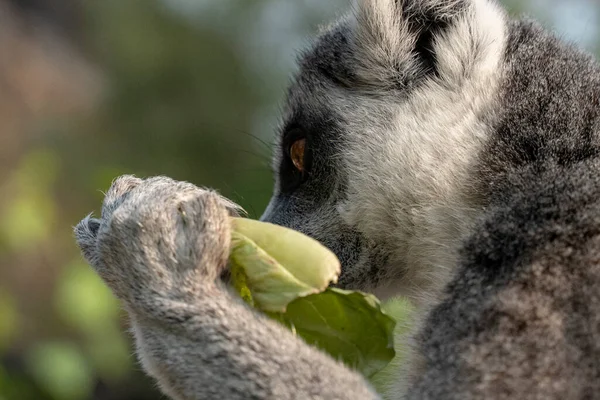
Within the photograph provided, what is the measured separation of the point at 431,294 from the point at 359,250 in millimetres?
364

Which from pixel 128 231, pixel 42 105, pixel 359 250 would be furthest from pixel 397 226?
pixel 42 105

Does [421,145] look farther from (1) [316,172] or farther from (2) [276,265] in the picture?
(2) [276,265]

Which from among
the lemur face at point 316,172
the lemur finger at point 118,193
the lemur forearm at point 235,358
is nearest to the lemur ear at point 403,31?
the lemur face at point 316,172

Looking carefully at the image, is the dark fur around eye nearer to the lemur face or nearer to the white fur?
the lemur face

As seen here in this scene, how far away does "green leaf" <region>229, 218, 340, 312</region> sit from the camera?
1943 mm

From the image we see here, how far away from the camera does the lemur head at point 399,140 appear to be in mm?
Answer: 2418

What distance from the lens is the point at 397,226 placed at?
8.16 feet

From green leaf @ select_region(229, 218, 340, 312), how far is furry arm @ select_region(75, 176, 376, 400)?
2.5 inches

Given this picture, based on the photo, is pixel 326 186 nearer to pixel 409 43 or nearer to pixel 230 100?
pixel 409 43

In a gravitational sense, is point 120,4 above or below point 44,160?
above

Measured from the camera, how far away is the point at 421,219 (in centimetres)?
242

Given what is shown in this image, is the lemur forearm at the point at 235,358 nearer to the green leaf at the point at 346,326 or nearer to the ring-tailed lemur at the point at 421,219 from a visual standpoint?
the ring-tailed lemur at the point at 421,219

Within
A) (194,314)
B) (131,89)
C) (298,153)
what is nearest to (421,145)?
(298,153)

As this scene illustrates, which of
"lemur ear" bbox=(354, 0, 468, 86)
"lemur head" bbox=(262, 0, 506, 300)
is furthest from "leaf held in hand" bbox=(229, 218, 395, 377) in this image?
"lemur ear" bbox=(354, 0, 468, 86)
